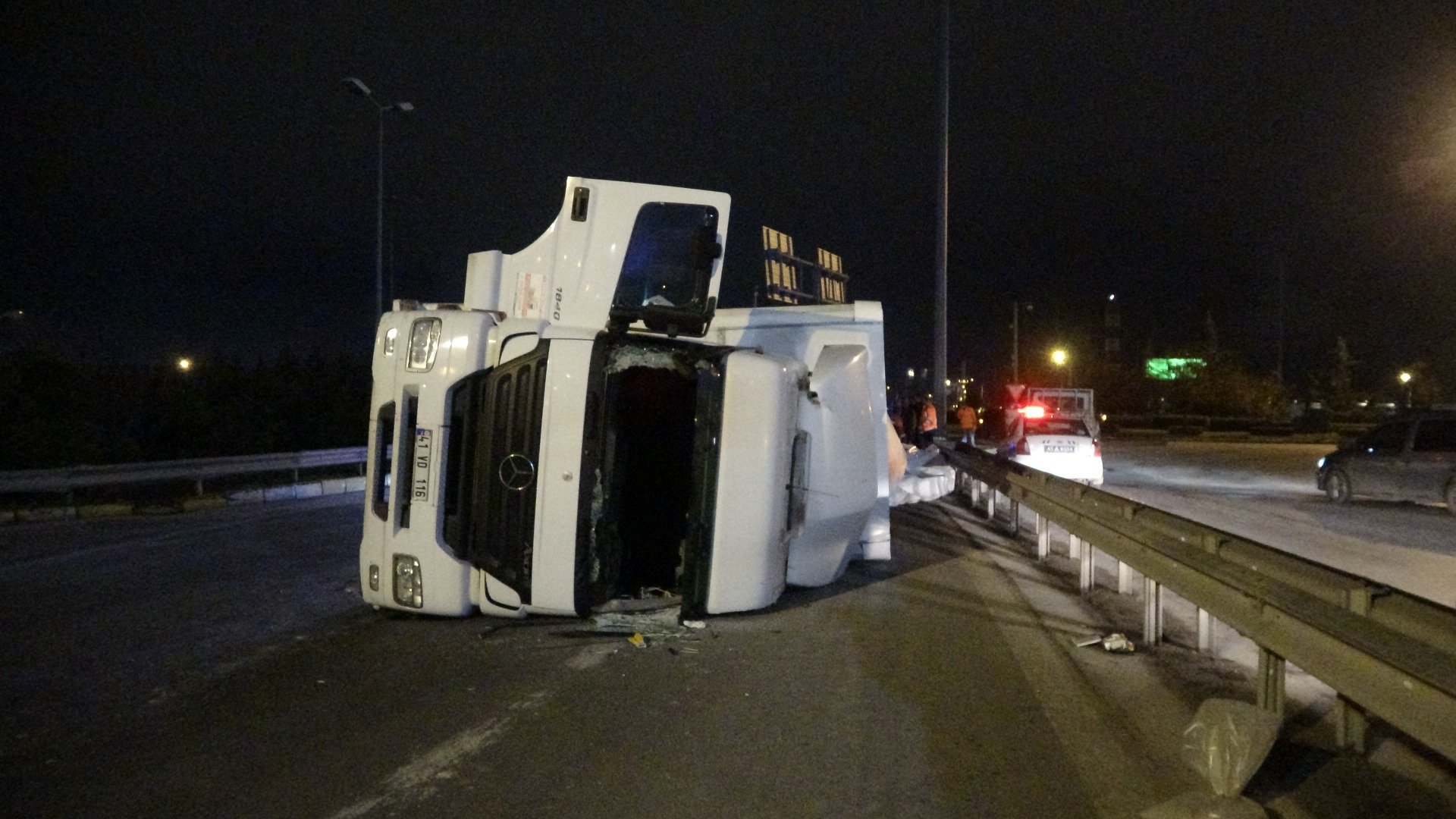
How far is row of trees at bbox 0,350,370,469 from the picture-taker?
2031 cm

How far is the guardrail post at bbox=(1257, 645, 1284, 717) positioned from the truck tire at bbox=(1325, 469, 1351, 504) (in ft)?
45.9

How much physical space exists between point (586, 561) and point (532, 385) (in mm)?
1180

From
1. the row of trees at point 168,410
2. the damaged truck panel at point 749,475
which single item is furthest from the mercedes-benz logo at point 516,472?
the row of trees at point 168,410

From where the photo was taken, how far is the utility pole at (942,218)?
66.2 feet

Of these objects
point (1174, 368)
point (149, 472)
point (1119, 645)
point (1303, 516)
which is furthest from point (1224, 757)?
point (1174, 368)

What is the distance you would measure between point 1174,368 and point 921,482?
2477 inches

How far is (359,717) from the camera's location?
215 inches

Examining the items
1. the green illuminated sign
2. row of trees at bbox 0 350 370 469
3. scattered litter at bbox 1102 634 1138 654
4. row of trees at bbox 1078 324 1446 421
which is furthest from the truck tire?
the green illuminated sign

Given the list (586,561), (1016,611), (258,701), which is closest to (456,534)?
(586,561)

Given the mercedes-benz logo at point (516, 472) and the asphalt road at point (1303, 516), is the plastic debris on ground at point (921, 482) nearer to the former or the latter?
the asphalt road at point (1303, 516)

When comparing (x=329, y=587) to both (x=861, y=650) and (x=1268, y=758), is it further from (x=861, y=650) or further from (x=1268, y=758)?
(x=1268, y=758)

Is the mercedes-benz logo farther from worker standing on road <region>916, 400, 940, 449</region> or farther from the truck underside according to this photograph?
worker standing on road <region>916, 400, 940, 449</region>

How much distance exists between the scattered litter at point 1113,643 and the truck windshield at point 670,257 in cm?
354

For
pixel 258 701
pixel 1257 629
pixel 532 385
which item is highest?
pixel 532 385
